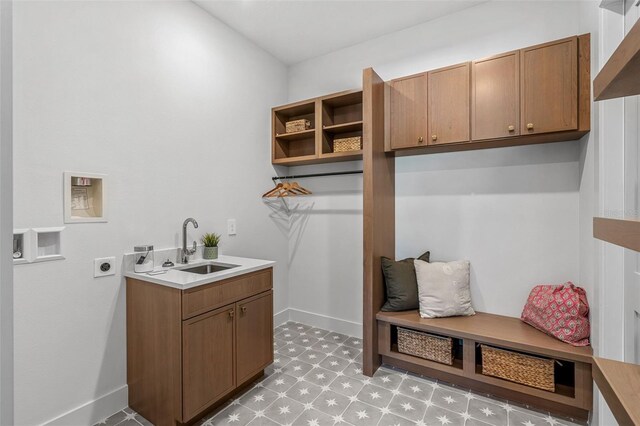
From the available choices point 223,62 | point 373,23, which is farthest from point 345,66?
point 223,62

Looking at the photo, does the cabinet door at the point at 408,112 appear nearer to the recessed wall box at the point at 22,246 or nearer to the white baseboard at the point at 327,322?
the white baseboard at the point at 327,322

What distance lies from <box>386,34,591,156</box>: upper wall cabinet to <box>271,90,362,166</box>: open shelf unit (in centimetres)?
51

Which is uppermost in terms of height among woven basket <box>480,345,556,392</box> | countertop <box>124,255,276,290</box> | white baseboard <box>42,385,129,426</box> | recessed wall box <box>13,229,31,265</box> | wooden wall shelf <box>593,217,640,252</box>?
wooden wall shelf <box>593,217,640,252</box>

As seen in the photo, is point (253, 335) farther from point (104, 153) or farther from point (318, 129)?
point (318, 129)

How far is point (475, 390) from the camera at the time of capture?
209 centimetres

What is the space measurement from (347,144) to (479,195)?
123cm

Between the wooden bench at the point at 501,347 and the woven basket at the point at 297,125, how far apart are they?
194 cm

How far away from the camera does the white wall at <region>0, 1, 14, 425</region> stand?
0.48m

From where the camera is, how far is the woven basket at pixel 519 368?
6.05ft

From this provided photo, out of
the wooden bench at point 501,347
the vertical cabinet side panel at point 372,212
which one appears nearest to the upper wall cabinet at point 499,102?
the vertical cabinet side panel at point 372,212

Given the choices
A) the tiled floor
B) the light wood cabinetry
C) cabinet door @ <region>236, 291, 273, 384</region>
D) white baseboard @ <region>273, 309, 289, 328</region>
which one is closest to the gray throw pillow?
the tiled floor

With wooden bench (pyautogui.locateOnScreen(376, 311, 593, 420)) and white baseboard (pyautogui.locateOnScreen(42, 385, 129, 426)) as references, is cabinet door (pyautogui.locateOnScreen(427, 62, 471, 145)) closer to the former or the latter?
wooden bench (pyautogui.locateOnScreen(376, 311, 593, 420))

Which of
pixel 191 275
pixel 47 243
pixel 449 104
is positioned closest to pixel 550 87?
pixel 449 104

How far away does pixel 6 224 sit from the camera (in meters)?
0.49
